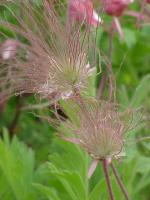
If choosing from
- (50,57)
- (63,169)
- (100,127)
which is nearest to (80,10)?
(50,57)

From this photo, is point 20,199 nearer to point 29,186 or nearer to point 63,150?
point 29,186

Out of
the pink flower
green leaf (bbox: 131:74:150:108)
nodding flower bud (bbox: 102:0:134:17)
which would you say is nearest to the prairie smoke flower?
the pink flower

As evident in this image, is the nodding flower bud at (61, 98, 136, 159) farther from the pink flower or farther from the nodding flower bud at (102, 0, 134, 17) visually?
the nodding flower bud at (102, 0, 134, 17)

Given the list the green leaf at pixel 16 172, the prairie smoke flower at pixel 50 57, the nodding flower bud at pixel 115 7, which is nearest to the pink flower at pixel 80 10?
the prairie smoke flower at pixel 50 57

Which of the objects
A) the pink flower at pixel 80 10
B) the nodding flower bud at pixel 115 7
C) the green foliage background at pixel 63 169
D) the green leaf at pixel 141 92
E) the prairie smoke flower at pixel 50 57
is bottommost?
the green foliage background at pixel 63 169

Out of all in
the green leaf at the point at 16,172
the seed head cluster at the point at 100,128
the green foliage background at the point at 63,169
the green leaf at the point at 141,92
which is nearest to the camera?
the seed head cluster at the point at 100,128

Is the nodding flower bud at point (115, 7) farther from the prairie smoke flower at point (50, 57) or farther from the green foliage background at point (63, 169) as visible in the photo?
the prairie smoke flower at point (50, 57)
